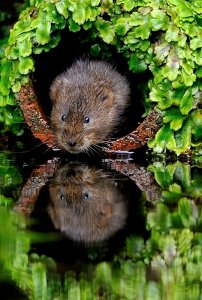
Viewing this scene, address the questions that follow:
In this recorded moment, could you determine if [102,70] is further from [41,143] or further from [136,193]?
[136,193]

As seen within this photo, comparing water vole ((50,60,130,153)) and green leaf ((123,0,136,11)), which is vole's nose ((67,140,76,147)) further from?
green leaf ((123,0,136,11))

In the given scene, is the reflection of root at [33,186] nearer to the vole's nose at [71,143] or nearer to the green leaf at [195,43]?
the vole's nose at [71,143]

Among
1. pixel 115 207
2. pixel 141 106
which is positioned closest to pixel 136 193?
pixel 115 207

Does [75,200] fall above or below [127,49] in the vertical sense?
below

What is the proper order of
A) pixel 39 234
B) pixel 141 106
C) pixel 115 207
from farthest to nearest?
pixel 141 106 → pixel 115 207 → pixel 39 234

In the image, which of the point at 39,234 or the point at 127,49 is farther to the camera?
the point at 127,49

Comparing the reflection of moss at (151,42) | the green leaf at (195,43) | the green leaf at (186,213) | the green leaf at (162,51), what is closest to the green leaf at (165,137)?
the reflection of moss at (151,42)

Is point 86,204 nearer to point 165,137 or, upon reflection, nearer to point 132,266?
point 132,266

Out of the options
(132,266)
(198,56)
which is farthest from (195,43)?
(132,266)
